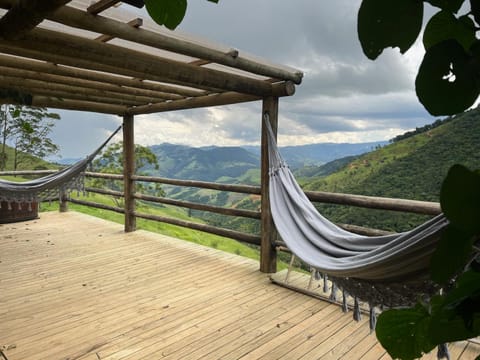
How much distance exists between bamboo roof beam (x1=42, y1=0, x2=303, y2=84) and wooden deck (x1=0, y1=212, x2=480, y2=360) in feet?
5.71

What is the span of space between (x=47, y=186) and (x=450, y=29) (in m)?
4.74

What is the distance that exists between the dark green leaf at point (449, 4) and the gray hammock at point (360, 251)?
670 millimetres

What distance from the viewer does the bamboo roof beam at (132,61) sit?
6.10 ft

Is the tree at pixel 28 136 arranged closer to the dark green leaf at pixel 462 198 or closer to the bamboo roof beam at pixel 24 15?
the bamboo roof beam at pixel 24 15

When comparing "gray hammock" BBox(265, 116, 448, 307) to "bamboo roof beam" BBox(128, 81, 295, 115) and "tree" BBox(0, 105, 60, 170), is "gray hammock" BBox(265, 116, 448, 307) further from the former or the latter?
"tree" BBox(0, 105, 60, 170)

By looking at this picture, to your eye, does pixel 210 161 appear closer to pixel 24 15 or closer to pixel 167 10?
pixel 24 15

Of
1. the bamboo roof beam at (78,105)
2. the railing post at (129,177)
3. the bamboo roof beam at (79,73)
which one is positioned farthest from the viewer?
the railing post at (129,177)

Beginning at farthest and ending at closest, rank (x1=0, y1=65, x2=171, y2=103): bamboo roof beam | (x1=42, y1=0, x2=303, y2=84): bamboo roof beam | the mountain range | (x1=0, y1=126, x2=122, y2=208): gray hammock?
the mountain range
(x1=0, y1=126, x2=122, y2=208): gray hammock
(x1=0, y1=65, x2=171, y2=103): bamboo roof beam
(x1=42, y1=0, x2=303, y2=84): bamboo roof beam

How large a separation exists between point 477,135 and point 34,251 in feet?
39.6

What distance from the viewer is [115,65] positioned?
7.00ft

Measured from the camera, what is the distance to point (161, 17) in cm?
27

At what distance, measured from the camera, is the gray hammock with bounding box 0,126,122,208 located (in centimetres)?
396

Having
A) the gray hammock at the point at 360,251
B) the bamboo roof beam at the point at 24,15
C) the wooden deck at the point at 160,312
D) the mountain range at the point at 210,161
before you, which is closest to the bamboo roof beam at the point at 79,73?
the bamboo roof beam at the point at 24,15

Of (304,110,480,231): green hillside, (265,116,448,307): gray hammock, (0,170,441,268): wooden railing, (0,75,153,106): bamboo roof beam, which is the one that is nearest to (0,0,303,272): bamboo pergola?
(0,75,153,106): bamboo roof beam
